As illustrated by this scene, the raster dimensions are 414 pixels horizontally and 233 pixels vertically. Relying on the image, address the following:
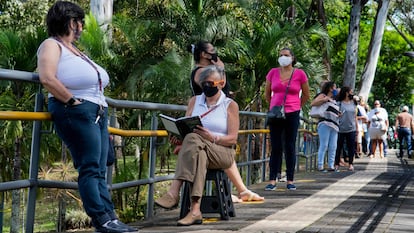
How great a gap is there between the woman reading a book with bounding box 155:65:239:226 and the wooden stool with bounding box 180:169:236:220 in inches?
3.7

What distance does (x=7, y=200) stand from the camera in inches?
268

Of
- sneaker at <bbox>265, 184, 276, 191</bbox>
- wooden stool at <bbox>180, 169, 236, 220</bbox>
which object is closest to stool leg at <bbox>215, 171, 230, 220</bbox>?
wooden stool at <bbox>180, 169, 236, 220</bbox>

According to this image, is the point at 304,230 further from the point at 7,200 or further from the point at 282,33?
the point at 282,33

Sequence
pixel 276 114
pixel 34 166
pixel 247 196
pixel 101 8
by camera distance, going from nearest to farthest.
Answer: pixel 34 166, pixel 247 196, pixel 276 114, pixel 101 8

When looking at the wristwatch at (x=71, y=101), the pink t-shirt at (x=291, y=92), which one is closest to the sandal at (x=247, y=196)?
the pink t-shirt at (x=291, y=92)

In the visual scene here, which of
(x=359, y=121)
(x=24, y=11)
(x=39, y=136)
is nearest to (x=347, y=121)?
(x=359, y=121)

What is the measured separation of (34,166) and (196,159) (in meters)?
1.69

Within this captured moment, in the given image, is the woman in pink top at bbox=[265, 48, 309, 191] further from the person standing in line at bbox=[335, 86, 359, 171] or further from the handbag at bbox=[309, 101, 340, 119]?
the person standing in line at bbox=[335, 86, 359, 171]

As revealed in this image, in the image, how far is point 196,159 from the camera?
731 cm

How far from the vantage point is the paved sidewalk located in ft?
23.3

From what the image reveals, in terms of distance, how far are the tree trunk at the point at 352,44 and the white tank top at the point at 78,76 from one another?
80.2 ft

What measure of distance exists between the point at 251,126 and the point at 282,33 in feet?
26.8

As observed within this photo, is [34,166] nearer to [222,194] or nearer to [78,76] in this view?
[78,76]

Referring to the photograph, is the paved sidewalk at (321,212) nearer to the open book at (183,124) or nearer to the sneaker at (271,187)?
the sneaker at (271,187)
